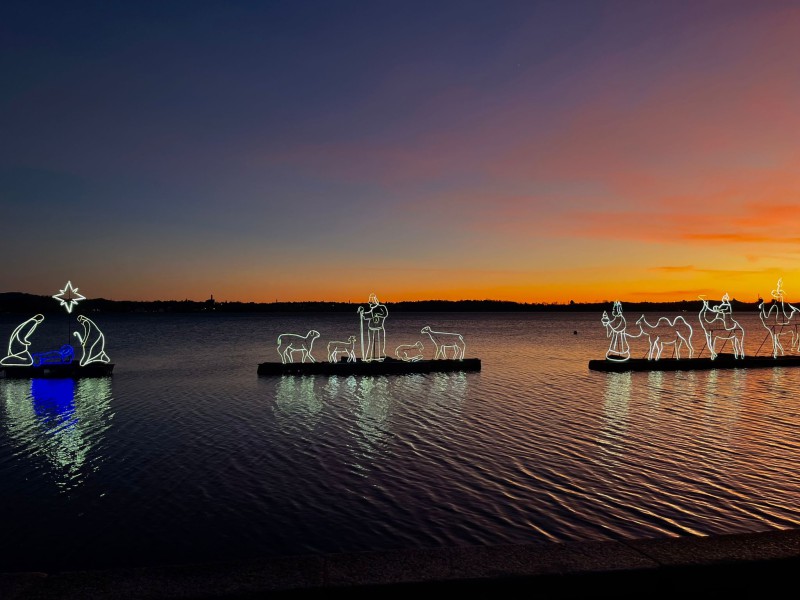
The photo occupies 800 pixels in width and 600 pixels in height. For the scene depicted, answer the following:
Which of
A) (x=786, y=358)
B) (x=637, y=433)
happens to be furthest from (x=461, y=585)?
(x=786, y=358)

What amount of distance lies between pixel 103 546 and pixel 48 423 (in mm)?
10850

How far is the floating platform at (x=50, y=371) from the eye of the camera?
1113 inches

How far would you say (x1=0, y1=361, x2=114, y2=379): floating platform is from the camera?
28.3 meters

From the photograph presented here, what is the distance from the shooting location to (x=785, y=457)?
40.0 feet

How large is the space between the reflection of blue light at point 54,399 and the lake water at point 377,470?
0.48ft

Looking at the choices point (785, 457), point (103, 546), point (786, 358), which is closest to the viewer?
point (103, 546)

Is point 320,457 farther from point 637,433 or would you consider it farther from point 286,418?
point 637,433

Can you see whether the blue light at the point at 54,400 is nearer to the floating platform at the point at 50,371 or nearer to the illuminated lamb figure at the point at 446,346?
the floating platform at the point at 50,371

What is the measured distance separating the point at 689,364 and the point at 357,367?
18.0 meters

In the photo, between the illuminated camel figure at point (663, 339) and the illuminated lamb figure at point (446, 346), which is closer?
the illuminated lamb figure at point (446, 346)

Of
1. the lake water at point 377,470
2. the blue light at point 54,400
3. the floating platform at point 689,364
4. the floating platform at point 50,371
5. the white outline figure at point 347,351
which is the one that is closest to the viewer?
the lake water at point 377,470

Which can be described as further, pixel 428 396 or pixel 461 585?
pixel 428 396

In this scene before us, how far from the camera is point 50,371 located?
2847 cm

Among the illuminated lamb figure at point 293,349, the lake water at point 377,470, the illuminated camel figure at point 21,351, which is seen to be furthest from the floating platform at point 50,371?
the illuminated lamb figure at point 293,349
